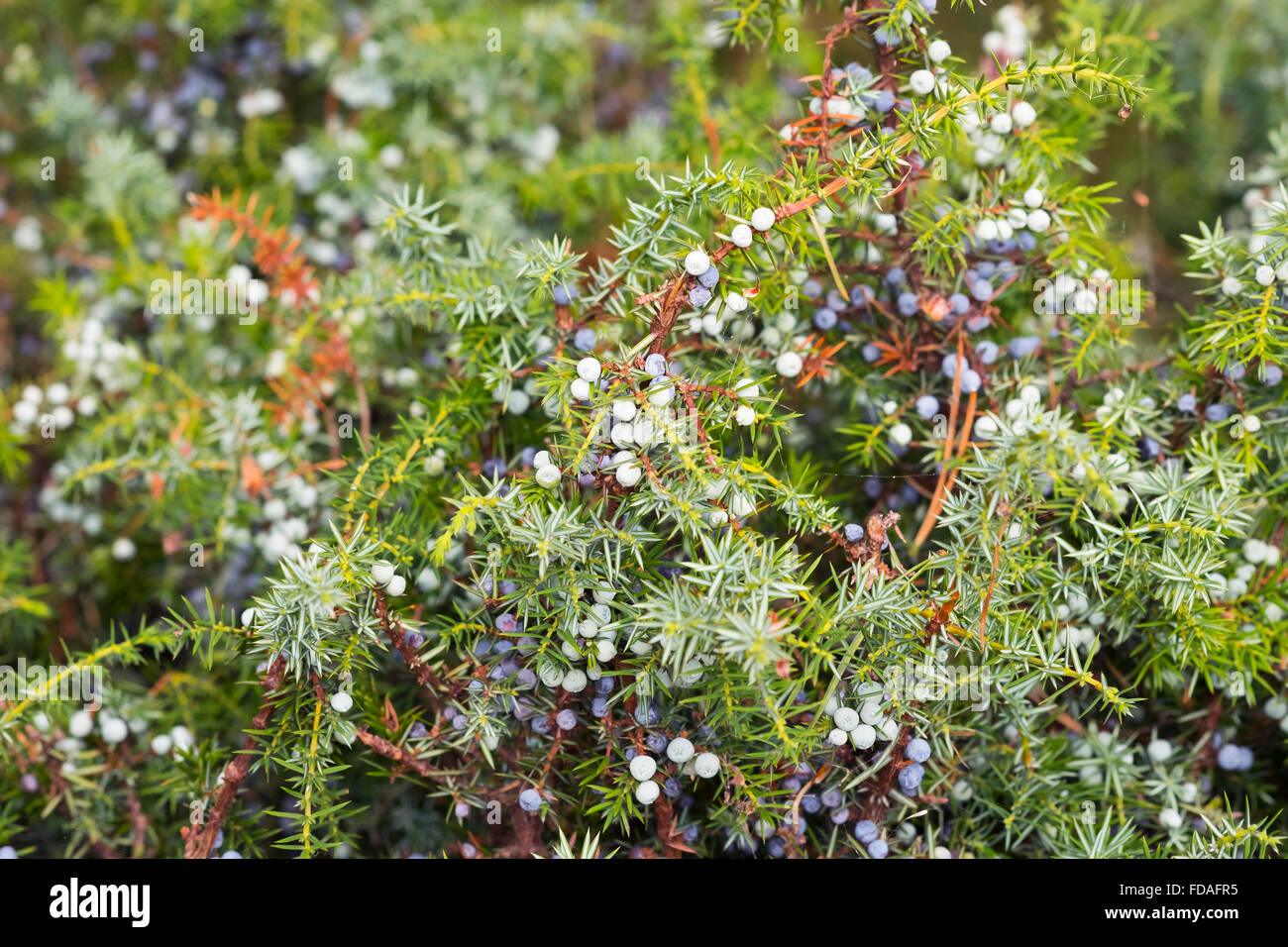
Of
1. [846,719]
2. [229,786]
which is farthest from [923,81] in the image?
[229,786]

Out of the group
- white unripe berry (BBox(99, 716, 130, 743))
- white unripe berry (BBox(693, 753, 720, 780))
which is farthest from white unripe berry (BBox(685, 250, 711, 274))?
white unripe berry (BBox(99, 716, 130, 743))

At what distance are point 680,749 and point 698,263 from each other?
0.33 meters

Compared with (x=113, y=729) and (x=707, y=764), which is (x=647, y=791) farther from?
(x=113, y=729)

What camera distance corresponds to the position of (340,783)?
0.75 m

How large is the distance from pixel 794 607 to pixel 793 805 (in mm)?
143

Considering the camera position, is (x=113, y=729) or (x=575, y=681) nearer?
(x=575, y=681)

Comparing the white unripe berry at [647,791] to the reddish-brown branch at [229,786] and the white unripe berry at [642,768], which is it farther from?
the reddish-brown branch at [229,786]

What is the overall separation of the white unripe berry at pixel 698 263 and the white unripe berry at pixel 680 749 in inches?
12.4

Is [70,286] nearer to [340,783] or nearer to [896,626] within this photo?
[340,783]

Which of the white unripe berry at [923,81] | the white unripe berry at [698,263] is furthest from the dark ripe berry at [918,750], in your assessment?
the white unripe berry at [923,81]

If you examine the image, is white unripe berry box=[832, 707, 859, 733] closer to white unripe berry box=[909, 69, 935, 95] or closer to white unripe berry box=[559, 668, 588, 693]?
white unripe berry box=[559, 668, 588, 693]

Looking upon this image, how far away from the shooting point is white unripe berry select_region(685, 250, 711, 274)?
22.3 inches

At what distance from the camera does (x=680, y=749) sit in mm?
590

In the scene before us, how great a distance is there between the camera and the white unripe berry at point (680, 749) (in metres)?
0.59
